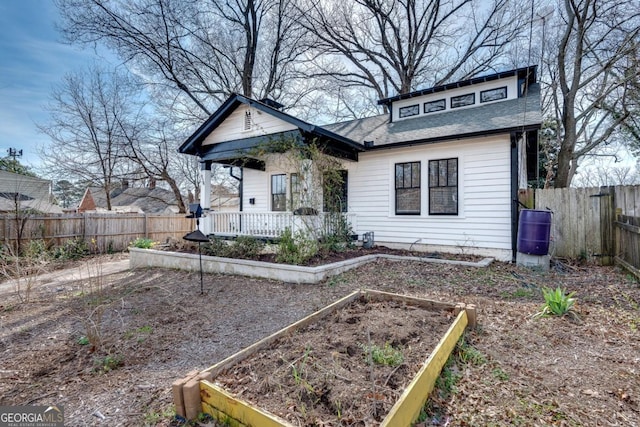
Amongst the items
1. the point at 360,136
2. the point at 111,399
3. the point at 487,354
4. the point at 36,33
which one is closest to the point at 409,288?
the point at 487,354

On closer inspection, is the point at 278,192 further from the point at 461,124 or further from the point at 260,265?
the point at 461,124

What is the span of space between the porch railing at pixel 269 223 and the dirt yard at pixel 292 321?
1769 millimetres

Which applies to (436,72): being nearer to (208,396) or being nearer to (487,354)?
(487,354)

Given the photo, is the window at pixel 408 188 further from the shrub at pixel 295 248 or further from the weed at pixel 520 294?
the weed at pixel 520 294

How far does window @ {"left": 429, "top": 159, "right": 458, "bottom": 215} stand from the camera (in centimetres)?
768

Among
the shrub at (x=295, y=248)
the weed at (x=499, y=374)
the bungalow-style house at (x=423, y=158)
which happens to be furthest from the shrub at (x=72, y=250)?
the weed at (x=499, y=374)

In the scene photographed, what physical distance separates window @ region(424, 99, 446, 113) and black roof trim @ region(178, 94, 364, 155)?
9.45 ft

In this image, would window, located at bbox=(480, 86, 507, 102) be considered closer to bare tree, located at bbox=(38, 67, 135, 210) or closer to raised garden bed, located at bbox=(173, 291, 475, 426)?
raised garden bed, located at bbox=(173, 291, 475, 426)

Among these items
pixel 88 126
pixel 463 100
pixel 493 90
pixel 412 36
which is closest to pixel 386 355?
pixel 463 100

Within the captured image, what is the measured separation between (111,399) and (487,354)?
324 centimetres

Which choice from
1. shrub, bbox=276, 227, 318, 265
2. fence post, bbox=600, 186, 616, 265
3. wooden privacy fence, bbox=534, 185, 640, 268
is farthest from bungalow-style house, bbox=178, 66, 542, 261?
fence post, bbox=600, 186, 616, 265

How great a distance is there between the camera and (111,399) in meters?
2.28

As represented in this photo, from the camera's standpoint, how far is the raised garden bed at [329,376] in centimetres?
177

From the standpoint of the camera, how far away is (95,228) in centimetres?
1160
